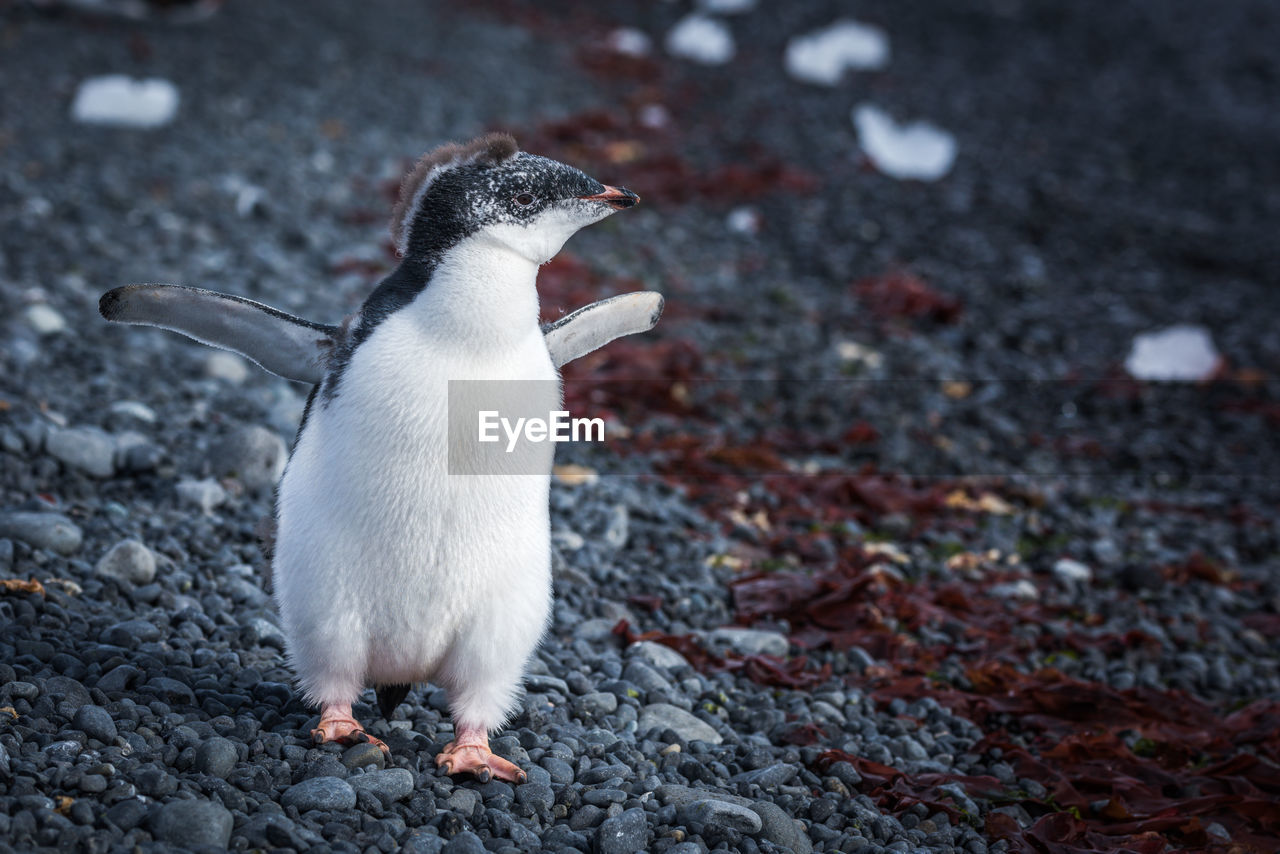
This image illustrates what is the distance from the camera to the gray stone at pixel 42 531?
12.6ft

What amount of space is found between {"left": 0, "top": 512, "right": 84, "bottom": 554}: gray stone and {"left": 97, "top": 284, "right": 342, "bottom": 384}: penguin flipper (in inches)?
45.3

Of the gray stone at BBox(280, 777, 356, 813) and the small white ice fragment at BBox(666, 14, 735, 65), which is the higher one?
the gray stone at BBox(280, 777, 356, 813)

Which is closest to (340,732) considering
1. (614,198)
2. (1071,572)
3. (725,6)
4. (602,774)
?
(602,774)

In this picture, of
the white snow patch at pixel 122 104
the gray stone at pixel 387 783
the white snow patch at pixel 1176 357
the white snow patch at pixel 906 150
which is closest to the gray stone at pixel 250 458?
the gray stone at pixel 387 783

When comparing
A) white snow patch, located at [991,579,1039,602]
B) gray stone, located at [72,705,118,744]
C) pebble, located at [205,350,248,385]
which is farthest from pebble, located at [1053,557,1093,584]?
gray stone, located at [72,705,118,744]

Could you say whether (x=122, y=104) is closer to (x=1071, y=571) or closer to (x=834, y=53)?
(x=1071, y=571)

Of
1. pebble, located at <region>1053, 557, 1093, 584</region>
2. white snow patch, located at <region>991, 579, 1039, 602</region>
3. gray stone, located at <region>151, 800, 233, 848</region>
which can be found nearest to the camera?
gray stone, located at <region>151, 800, 233, 848</region>

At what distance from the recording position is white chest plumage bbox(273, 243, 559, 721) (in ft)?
9.16

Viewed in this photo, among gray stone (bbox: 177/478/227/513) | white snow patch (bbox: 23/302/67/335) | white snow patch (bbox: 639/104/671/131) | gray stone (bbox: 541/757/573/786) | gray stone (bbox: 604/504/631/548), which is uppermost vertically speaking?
gray stone (bbox: 541/757/573/786)

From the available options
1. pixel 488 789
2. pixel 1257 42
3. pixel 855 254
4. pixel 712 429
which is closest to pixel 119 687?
pixel 488 789

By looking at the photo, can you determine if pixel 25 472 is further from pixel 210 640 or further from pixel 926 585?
pixel 926 585

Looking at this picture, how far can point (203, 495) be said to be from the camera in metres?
4.45

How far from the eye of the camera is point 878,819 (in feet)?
10.5

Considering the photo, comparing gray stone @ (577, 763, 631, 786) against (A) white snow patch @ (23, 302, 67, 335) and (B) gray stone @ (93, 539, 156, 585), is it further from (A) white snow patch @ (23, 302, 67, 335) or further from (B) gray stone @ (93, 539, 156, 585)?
(A) white snow patch @ (23, 302, 67, 335)
